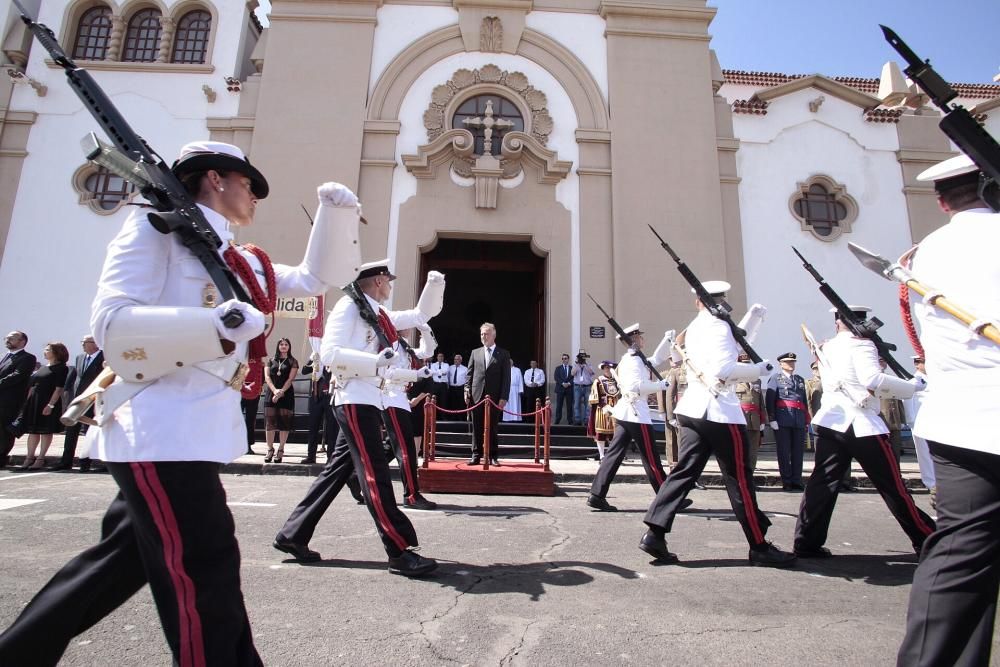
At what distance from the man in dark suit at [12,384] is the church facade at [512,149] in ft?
17.0

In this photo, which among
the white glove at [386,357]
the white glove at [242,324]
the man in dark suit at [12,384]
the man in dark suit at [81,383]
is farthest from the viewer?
the man in dark suit at [12,384]

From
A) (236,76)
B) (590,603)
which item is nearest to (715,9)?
(236,76)

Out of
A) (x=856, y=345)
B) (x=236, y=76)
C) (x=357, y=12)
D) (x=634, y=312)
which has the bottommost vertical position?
(x=856, y=345)

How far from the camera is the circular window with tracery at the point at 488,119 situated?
14.4 m

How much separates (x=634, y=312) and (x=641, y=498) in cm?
707

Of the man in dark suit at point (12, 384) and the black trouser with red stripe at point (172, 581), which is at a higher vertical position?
the man in dark suit at point (12, 384)

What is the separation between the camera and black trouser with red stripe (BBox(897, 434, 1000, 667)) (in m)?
1.94

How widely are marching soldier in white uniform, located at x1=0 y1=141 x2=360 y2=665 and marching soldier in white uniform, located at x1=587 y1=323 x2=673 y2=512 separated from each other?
4745 millimetres

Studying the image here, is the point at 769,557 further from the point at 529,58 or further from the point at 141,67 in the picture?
the point at 141,67

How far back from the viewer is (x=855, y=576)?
380cm

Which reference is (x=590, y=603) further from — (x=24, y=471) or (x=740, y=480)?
(x=24, y=471)

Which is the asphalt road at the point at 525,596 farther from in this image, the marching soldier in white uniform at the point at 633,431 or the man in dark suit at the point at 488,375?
the man in dark suit at the point at 488,375

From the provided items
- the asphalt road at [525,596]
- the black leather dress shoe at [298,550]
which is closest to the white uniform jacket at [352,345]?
the black leather dress shoe at [298,550]

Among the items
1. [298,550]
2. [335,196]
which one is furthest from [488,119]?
[335,196]
